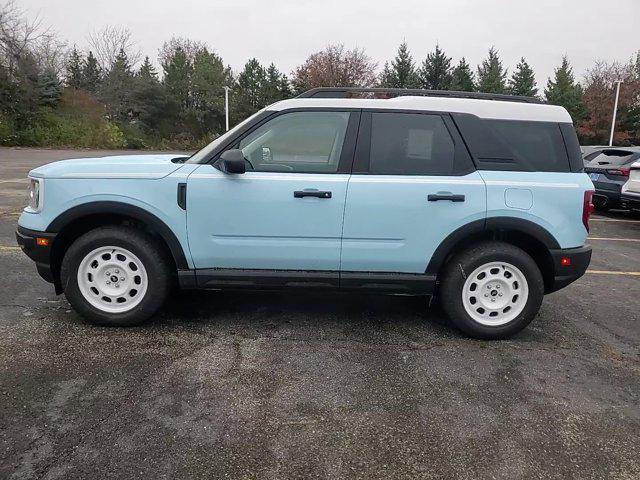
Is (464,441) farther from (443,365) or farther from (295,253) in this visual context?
(295,253)

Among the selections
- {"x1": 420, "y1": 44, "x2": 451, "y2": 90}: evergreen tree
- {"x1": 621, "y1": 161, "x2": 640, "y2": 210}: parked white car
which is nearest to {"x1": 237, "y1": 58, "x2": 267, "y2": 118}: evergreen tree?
{"x1": 420, "y1": 44, "x2": 451, "y2": 90}: evergreen tree

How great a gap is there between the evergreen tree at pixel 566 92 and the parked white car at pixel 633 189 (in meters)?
38.5

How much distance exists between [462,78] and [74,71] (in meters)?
36.5

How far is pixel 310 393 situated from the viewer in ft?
10.6

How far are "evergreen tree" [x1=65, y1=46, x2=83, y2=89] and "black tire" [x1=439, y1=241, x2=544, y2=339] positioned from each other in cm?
5093

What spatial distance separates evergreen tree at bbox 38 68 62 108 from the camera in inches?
1481

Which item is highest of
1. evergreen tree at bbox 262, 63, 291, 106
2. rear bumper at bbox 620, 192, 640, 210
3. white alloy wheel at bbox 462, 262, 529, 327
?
evergreen tree at bbox 262, 63, 291, 106

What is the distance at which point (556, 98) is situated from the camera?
4950 cm

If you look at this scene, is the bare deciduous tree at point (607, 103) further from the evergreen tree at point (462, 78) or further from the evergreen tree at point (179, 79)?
the evergreen tree at point (179, 79)

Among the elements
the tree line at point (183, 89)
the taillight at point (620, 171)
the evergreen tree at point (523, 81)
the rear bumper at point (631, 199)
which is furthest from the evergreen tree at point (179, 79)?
the rear bumper at point (631, 199)

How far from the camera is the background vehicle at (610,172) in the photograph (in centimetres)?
1138

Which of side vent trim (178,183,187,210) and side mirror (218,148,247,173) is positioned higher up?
side mirror (218,148,247,173)

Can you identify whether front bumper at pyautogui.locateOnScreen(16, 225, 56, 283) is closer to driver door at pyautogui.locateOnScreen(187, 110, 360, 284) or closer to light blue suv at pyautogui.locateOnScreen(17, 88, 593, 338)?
light blue suv at pyautogui.locateOnScreen(17, 88, 593, 338)

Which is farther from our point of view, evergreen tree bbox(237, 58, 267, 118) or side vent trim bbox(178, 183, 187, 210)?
evergreen tree bbox(237, 58, 267, 118)
